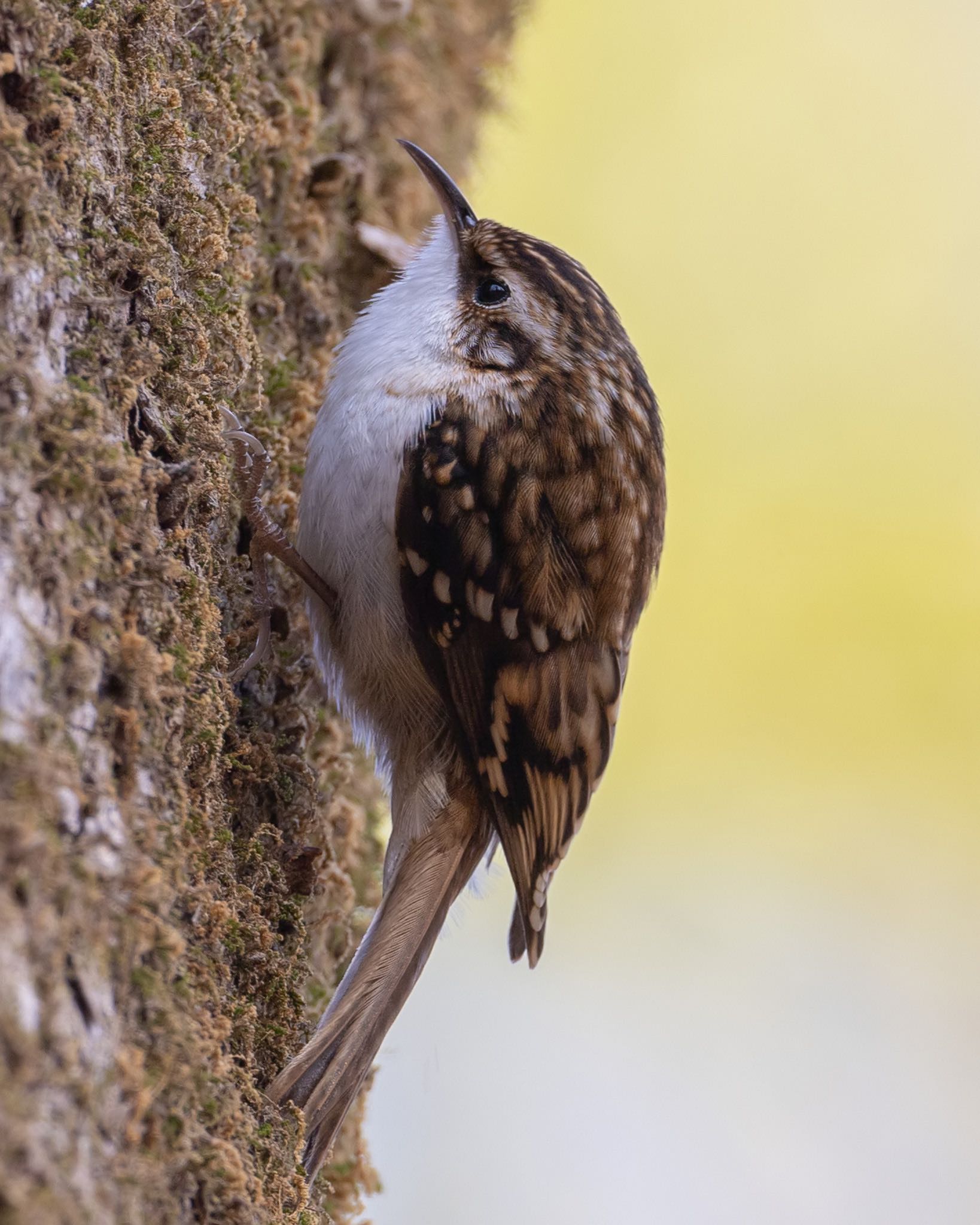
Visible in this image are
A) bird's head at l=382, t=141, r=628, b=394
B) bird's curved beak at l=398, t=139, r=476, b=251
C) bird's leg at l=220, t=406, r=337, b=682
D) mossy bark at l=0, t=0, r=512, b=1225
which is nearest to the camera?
mossy bark at l=0, t=0, r=512, b=1225

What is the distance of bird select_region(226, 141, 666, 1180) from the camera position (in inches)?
73.5

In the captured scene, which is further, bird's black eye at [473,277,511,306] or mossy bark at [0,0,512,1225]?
bird's black eye at [473,277,511,306]

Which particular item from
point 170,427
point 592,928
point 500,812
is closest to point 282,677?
point 500,812

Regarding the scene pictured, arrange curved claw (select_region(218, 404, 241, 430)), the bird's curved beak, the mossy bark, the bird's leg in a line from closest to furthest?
the mossy bark < curved claw (select_region(218, 404, 241, 430)) < the bird's leg < the bird's curved beak

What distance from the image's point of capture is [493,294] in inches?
83.2

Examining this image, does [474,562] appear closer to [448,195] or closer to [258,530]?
[258,530]

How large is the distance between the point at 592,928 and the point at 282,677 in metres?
2.91

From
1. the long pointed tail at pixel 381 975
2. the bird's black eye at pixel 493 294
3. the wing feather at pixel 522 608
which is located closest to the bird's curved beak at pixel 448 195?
the bird's black eye at pixel 493 294

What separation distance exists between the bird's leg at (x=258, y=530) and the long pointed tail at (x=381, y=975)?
384 mm

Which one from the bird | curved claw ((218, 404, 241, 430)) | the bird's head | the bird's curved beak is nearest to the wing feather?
the bird

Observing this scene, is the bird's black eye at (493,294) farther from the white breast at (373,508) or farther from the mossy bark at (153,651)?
the mossy bark at (153,651)

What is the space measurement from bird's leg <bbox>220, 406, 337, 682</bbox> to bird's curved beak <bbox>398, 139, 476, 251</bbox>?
25.7 inches

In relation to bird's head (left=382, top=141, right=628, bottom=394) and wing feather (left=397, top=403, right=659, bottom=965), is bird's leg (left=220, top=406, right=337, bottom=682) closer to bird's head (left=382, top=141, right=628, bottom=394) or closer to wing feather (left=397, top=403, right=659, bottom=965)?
wing feather (left=397, top=403, right=659, bottom=965)

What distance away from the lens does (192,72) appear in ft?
5.72
